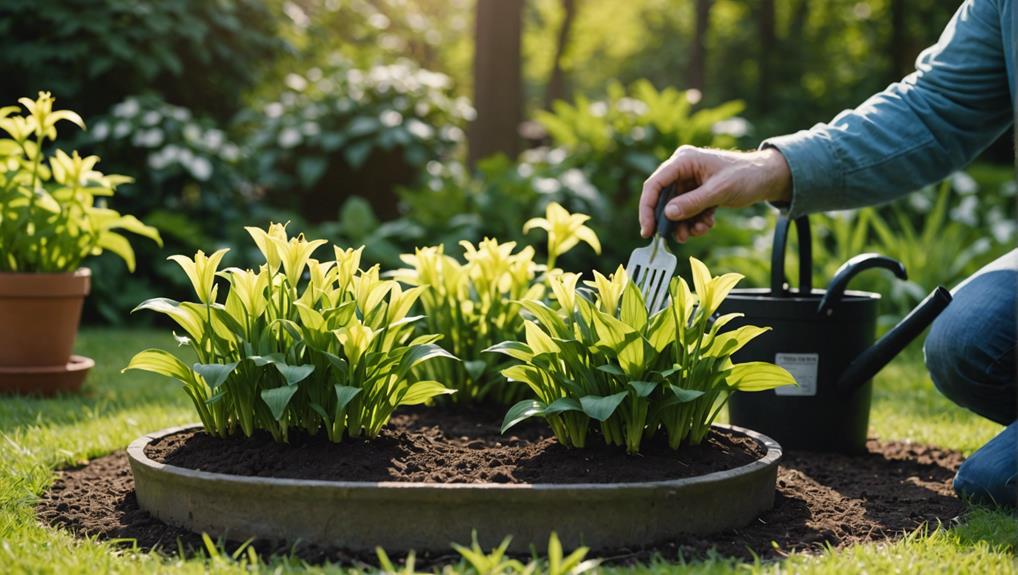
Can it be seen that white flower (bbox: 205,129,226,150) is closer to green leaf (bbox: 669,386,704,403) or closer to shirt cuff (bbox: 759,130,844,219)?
shirt cuff (bbox: 759,130,844,219)

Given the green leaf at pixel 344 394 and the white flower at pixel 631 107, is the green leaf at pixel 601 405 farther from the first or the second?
the white flower at pixel 631 107

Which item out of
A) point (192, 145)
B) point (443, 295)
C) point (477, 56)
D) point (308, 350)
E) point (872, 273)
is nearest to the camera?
point (308, 350)

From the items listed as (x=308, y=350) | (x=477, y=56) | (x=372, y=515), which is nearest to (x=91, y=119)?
(x=477, y=56)

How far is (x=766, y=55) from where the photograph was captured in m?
15.6

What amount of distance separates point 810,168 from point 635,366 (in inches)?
32.5

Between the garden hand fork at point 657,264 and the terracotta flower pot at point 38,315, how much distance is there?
224 cm

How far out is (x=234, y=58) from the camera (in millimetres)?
7004

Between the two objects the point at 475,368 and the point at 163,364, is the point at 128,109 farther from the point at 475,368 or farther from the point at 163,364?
the point at 163,364

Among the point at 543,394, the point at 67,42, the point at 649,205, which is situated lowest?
the point at 543,394

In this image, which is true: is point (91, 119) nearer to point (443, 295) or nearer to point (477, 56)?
point (477, 56)

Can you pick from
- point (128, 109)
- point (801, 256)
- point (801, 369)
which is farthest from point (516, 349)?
point (128, 109)

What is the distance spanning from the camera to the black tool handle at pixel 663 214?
221 centimetres

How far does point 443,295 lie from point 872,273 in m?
3.39

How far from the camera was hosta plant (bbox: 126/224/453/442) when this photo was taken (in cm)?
203
